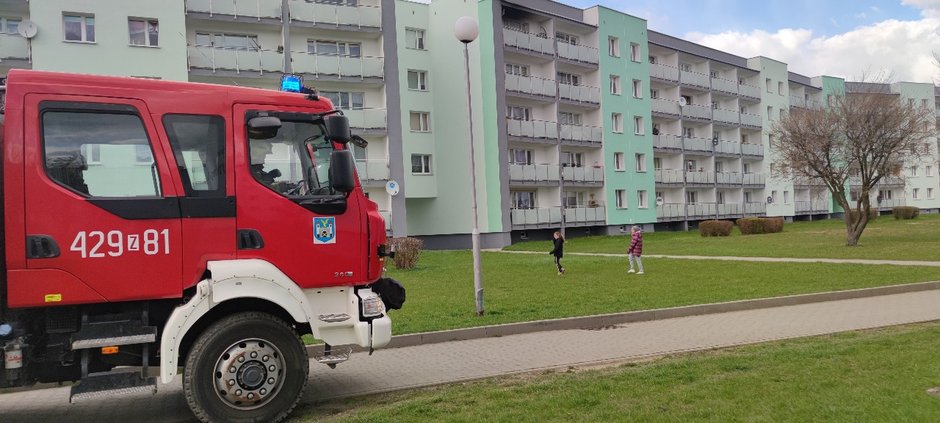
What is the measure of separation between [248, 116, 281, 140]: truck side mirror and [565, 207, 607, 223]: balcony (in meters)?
35.5

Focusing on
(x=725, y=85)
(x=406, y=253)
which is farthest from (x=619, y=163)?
(x=406, y=253)

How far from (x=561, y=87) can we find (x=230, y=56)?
19.9 m

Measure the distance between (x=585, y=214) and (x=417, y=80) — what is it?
43.8 feet

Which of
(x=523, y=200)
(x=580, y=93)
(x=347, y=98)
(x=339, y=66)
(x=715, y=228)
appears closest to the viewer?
(x=339, y=66)

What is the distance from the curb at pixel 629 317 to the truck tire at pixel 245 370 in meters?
1.54

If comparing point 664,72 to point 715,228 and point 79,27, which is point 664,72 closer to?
point 715,228

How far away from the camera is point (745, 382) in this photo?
607 cm

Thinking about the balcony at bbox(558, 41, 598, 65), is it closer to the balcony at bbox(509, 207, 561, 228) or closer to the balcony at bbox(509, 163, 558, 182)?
the balcony at bbox(509, 163, 558, 182)

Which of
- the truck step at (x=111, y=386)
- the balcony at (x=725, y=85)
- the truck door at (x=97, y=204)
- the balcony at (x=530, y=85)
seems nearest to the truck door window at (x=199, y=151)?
the truck door at (x=97, y=204)

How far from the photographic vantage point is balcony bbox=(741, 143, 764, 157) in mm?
58959

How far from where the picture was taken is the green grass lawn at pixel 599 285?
11.7m

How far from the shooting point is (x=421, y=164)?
3744 centimetres

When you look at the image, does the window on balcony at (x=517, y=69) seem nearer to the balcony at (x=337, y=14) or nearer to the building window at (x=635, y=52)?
the balcony at (x=337, y=14)

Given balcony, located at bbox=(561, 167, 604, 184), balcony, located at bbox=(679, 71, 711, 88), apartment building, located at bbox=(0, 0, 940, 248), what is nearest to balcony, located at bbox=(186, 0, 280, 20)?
apartment building, located at bbox=(0, 0, 940, 248)
